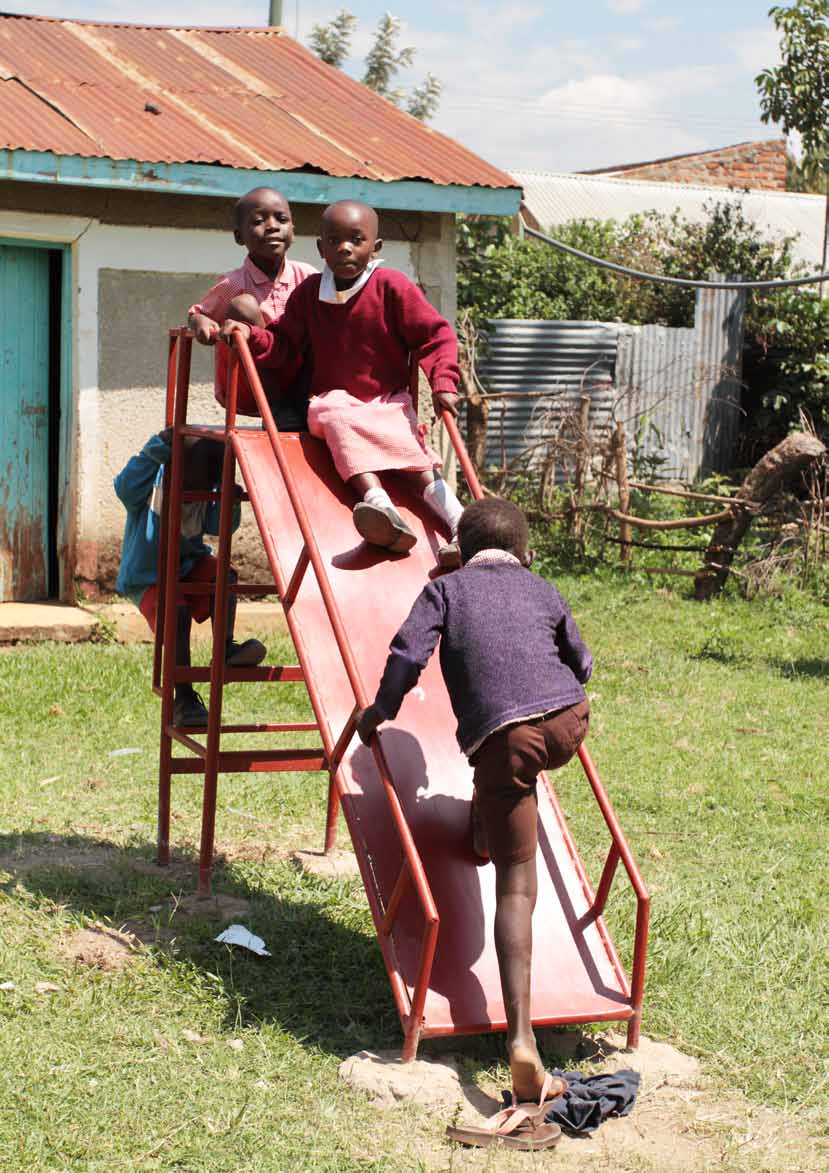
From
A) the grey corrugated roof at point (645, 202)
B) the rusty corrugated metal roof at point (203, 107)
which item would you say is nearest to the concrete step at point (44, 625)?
the rusty corrugated metal roof at point (203, 107)

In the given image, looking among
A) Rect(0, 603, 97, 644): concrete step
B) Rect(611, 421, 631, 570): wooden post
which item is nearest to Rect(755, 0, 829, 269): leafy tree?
Rect(611, 421, 631, 570): wooden post

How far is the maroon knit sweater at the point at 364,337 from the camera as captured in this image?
4.93 meters

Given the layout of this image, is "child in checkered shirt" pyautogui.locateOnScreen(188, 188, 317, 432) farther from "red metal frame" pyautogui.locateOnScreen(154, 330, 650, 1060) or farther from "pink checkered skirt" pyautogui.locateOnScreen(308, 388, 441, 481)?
"pink checkered skirt" pyautogui.locateOnScreen(308, 388, 441, 481)

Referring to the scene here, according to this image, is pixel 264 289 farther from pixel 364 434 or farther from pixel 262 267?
pixel 364 434

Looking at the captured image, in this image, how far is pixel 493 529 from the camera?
4.00 meters

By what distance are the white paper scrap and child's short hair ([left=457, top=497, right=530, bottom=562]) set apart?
1468 millimetres

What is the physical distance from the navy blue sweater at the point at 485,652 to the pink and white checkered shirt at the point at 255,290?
1858 mm

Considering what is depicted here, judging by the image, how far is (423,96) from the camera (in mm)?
25062

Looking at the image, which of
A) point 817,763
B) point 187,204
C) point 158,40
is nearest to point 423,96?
point 158,40

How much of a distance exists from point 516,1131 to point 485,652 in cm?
119

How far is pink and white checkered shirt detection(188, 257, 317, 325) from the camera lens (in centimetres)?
536

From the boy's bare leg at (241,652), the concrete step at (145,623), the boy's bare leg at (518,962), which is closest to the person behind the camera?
the boy's bare leg at (518,962)

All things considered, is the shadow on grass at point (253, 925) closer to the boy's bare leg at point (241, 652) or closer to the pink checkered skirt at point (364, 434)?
the boy's bare leg at point (241, 652)

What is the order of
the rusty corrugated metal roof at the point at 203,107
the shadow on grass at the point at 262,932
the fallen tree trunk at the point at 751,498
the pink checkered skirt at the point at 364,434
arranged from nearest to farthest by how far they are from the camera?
the shadow on grass at the point at 262,932 < the pink checkered skirt at the point at 364,434 < the rusty corrugated metal roof at the point at 203,107 < the fallen tree trunk at the point at 751,498
